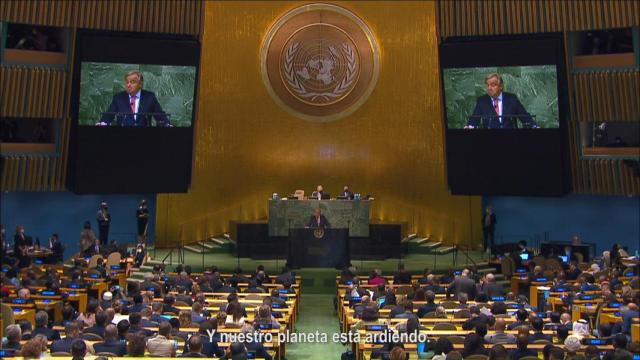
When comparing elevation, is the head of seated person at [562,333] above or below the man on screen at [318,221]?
below

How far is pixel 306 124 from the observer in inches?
949

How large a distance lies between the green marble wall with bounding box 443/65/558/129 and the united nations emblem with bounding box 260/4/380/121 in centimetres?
435

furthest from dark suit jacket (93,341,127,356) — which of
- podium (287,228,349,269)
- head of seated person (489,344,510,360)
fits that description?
podium (287,228,349,269)

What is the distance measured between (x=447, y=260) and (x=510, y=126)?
425 cm

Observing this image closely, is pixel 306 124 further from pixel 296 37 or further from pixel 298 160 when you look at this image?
pixel 296 37

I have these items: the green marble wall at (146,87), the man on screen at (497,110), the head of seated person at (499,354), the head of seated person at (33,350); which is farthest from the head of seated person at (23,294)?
the man on screen at (497,110)

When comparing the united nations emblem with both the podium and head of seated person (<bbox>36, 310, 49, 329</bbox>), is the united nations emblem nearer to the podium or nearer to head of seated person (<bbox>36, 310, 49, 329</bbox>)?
the podium

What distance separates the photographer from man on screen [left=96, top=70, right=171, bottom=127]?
19547 mm

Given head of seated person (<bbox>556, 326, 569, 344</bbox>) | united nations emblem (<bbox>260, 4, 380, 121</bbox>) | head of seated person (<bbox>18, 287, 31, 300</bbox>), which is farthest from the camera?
united nations emblem (<bbox>260, 4, 380, 121</bbox>)

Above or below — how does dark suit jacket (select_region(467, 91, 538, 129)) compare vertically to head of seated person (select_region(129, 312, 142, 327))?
above

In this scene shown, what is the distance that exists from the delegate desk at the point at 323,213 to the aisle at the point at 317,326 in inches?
126

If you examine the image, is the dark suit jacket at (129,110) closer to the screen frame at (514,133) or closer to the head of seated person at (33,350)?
the screen frame at (514,133)

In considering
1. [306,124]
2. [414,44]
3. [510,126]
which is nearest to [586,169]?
[510,126]

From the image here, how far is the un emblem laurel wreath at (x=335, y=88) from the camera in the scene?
77.8ft
